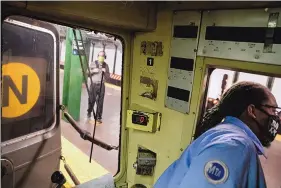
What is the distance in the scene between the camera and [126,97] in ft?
8.09

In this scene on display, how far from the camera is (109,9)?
1709 millimetres

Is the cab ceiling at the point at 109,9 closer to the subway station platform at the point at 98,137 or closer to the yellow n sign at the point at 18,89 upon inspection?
the yellow n sign at the point at 18,89

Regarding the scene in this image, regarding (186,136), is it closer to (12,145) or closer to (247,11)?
(247,11)

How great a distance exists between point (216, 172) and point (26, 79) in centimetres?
165

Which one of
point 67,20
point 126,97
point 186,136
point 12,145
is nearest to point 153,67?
point 126,97

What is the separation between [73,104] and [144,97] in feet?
16.5

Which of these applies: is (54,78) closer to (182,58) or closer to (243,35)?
(182,58)

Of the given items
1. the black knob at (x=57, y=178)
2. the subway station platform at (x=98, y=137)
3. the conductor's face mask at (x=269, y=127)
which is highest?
the conductor's face mask at (x=269, y=127)

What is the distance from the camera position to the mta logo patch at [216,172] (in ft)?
3.79

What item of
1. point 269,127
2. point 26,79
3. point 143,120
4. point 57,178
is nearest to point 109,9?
point 26,79

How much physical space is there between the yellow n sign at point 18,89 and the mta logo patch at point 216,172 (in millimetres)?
1575

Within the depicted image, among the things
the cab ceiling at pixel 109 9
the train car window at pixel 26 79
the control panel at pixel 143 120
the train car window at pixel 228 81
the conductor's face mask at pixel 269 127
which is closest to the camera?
the cab ceiling at pixel 109 9

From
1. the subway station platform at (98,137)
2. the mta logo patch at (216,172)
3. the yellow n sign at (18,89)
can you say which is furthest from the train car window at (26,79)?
the subway station platform at (98,137)

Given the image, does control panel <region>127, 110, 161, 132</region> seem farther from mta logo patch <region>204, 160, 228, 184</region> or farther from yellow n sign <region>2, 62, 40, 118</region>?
mta logo patch <region>204, 160, 228, 184</region>
